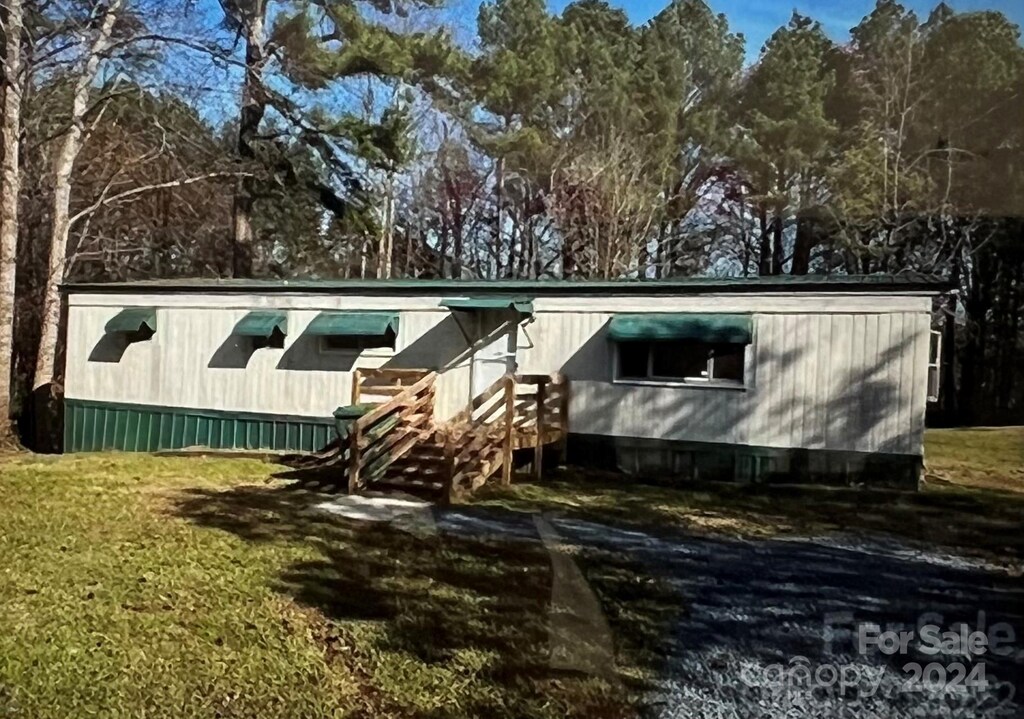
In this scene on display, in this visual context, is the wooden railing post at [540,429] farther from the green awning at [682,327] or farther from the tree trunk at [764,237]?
the tree trunk at [764,237]

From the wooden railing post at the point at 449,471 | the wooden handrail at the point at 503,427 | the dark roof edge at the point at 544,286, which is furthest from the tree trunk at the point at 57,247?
the wooden railing post at the point at 449,471

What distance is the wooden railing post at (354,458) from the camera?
3032 millimetres

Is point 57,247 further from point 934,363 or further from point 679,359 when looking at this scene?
point 934,363

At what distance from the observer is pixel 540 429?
336 centimetres

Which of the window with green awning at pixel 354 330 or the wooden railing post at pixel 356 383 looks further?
the wooden railing post at pixel 356 383

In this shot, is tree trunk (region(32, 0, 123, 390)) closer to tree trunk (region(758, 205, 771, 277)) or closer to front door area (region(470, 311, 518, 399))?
front door area (region(470, 311, 518, 399))

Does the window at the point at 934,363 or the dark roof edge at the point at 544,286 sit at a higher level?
the dark roof edge at the point at 544,286

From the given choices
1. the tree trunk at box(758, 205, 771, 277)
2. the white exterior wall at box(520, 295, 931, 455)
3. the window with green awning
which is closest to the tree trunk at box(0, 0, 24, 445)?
the window with green awning

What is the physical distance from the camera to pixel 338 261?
4305 mm

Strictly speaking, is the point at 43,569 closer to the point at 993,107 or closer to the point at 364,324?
the point at 993,107

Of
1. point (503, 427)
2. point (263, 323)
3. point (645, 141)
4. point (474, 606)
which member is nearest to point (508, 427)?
point (503, 427)

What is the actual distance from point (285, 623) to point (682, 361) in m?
3.02

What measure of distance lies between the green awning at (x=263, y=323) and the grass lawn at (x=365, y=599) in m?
2.87

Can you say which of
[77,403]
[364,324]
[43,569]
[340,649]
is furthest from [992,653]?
[77,403]
